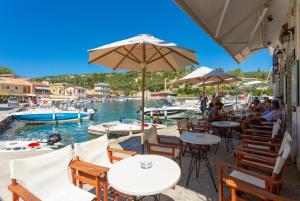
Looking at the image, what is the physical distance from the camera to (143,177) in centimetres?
189

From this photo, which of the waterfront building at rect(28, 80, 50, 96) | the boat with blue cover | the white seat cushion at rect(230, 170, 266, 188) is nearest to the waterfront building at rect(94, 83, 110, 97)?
the waterfront building at rect(28, 80, 50, 96)

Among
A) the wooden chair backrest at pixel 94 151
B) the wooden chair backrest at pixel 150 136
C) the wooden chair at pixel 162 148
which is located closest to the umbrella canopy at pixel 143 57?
the wooden chair backrest at pixel 150 136

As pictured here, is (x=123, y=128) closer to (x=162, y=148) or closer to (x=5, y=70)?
(x=162, y=148)

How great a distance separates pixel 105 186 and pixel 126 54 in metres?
Answer: 2.85

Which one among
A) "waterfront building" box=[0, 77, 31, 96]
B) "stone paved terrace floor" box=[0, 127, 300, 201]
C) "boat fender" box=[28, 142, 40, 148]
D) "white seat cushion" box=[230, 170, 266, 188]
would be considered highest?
"waterfront building" box=[0, 77, 31, 96]

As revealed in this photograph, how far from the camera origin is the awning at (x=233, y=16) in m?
2.81

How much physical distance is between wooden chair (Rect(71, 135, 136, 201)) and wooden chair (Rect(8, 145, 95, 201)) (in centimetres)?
9

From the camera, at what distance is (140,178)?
188 centimetres

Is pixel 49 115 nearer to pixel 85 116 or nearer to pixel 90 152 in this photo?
pixel 85 116

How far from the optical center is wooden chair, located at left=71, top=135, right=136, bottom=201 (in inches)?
84.7

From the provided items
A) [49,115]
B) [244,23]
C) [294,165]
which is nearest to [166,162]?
[294,165]

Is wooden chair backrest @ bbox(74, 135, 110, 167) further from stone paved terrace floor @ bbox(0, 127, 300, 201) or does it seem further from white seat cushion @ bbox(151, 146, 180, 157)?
white seat cushion @ bbox(151, 146, 180, 157)

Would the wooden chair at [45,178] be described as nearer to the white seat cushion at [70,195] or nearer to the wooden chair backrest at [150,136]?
the white seat cushion at [70,195]

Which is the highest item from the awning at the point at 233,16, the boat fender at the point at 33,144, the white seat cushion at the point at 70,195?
the awning at the point at 233,16
